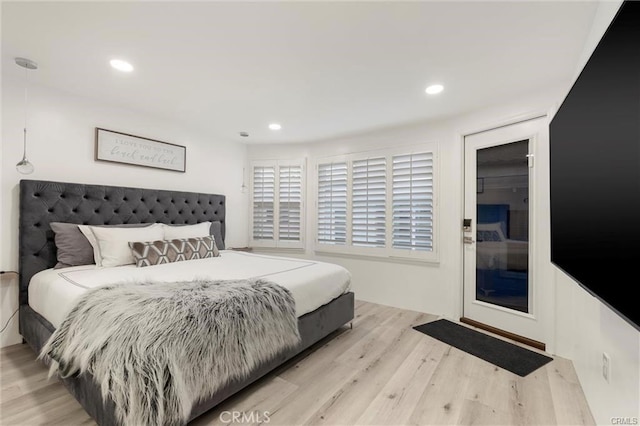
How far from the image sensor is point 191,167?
3.67 meters

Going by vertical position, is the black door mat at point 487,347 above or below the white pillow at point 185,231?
below

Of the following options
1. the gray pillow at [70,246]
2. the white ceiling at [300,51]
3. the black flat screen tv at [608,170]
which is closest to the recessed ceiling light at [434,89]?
the white ceiling at [300,51]

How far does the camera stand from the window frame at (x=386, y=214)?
3.25 meters

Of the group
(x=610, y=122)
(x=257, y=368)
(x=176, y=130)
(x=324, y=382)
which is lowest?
(x=324, y=382)

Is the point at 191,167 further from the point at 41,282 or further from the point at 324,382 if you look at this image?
the point at 324,382

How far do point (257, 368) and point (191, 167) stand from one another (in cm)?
281

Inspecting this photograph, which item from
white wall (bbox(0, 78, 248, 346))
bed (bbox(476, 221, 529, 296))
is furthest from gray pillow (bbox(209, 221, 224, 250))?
bed (bbox(476, 221, 529, 296))

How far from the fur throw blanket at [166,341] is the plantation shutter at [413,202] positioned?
209 cm

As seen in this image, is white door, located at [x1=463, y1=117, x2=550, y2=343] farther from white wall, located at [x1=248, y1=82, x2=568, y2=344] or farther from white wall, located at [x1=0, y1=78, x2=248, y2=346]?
white wall, located at [x1=0, y1=78, x2=248, y2=346]

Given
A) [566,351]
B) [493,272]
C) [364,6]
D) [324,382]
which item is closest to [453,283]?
[493,272]

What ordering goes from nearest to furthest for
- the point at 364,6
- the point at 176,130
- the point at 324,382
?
the point at 364,6 < the point at 324,382 < the point at 176,130

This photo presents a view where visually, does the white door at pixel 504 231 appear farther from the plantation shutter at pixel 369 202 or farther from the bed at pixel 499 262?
the plantation shutter at pixel 369 202

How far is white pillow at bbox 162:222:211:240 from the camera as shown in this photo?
3025mm

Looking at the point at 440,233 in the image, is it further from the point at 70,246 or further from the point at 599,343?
the point at 70,246
